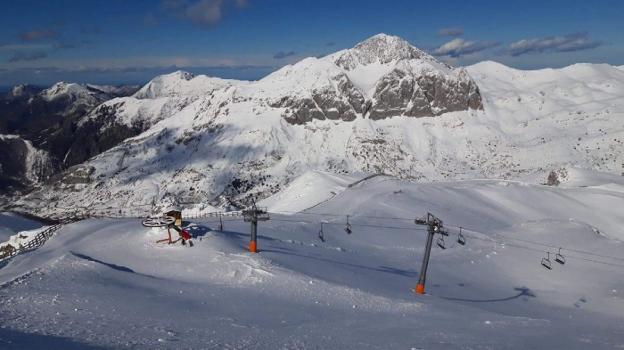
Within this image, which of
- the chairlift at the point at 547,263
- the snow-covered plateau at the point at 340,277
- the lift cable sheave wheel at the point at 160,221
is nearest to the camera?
the snow-covered plateau at the point at 340,277

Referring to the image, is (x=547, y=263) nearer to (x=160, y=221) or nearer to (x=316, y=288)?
(x=316, y=288)

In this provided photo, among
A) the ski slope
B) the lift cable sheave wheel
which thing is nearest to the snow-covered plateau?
the ski slope

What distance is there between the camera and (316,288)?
24.9 metres

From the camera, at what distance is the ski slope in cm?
1719

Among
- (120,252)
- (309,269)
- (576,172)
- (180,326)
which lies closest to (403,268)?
(309,269)

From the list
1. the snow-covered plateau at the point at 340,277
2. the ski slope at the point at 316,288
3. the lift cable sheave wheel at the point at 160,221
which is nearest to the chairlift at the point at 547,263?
the snow-covered plateau at the point at 340,277

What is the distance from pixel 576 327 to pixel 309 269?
1380 cm

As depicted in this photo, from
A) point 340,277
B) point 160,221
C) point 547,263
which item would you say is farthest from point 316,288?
point 547,263

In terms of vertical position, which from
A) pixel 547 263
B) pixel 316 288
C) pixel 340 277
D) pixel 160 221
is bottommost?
pixel 547 263

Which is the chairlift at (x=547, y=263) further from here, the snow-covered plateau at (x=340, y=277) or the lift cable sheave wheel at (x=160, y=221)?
the lift cable sheave wheel at (x=160, y=221)

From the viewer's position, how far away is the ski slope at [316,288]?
17.2 meters

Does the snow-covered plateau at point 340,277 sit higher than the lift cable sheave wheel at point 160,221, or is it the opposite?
the lift cable sheave wheel at point 160,221

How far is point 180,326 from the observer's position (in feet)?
57.1

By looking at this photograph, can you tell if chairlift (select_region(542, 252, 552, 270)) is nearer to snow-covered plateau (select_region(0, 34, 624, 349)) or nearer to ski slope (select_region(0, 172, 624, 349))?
snow-covered plateau (select_region(0, 34, 624, 349))
